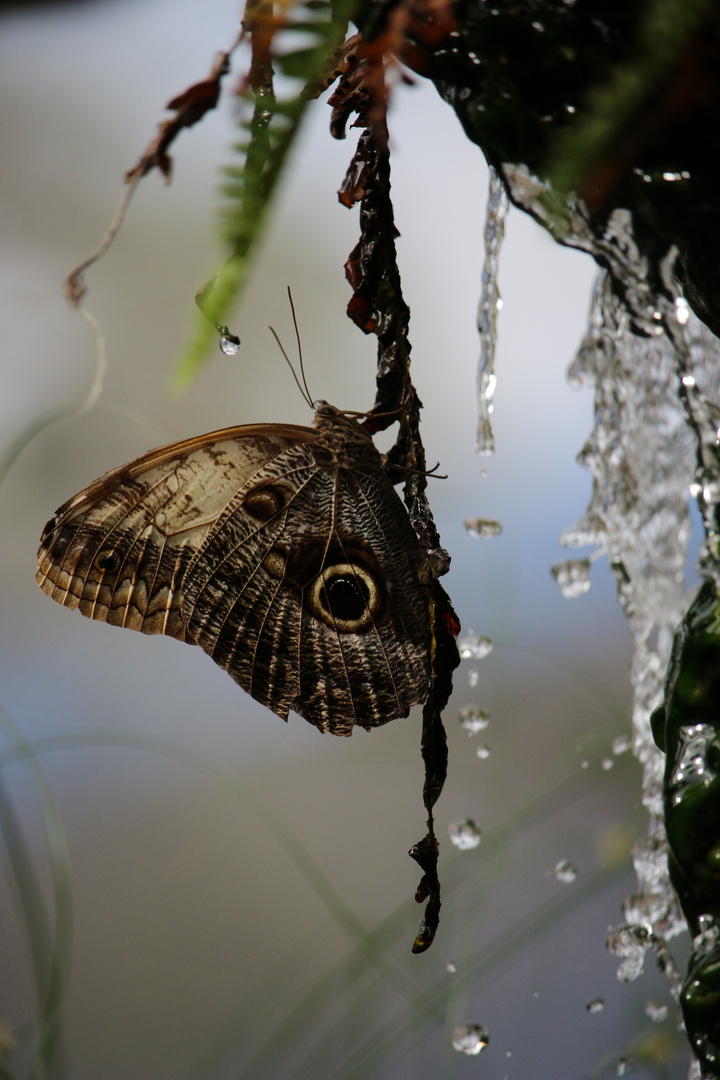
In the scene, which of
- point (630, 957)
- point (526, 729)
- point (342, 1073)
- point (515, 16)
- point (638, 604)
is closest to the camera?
point (515, 16)

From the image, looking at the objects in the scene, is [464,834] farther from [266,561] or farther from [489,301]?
[489,301]

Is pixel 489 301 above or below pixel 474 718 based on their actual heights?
above

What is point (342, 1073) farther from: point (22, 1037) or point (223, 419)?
point (223, 419)

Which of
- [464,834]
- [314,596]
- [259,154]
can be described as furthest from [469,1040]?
[259,154]

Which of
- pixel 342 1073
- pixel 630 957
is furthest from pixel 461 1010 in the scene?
pixel 630 957

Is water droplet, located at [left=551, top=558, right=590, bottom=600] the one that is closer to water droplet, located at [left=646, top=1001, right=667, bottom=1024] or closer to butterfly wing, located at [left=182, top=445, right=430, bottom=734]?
butterfly wing, located at [left=182, top=445, right=430, bottom=734]

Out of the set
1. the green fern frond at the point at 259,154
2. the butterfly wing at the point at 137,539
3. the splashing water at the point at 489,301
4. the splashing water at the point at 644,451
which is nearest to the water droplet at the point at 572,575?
the splashing water at the point at 644,451
